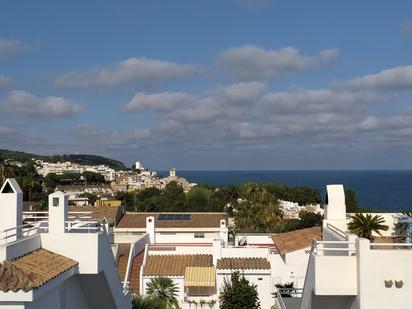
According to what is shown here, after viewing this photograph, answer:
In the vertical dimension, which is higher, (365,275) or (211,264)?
(365,275)

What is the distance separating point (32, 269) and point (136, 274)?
22.9m

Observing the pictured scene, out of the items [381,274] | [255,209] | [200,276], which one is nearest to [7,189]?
[381,274]

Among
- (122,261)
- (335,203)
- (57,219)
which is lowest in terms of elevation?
(122,261)

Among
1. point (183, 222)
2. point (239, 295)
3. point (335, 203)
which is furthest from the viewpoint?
point (183, 222)

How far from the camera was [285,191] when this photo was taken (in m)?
132

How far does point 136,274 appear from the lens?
33.3 metres

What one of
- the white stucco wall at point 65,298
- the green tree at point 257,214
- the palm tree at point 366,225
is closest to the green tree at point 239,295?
the white stucco wall at point 65,298

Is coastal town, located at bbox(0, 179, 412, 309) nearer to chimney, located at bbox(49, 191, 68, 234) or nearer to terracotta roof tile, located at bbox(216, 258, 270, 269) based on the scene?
chimney, located at bbox(49, 191, 68, 234)

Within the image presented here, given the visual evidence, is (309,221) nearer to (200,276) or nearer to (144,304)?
(200,276)

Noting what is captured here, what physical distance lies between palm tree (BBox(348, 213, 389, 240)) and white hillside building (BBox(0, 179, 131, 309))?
6926 millimetres

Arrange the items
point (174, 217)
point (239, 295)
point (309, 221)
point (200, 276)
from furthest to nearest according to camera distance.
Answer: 1. point (309, 221)
2. point (174, 217)
3. point (200, 276)
4. point (239, 295)

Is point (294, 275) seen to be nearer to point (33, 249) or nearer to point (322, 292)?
point (322, 292)

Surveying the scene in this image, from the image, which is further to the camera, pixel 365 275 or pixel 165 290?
pixel 165 290

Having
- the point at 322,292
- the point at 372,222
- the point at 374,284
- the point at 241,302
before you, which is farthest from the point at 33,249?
the point at 241,302
